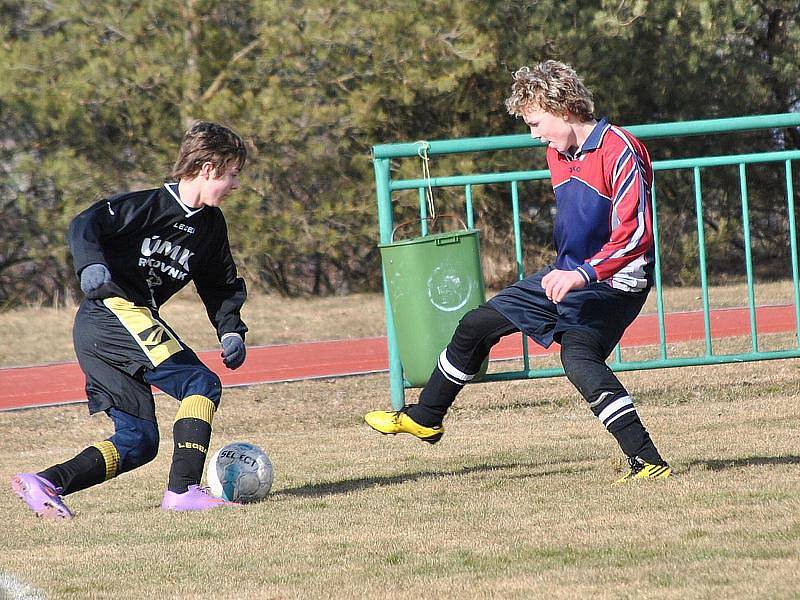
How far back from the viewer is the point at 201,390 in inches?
205

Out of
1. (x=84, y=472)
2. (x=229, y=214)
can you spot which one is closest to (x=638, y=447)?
(x=84, y=472)

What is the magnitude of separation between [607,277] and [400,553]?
1.44 meters

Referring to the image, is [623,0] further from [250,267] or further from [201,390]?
[201,390]

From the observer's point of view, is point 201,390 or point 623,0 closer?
point 201,390

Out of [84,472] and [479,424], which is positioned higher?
[84,472]

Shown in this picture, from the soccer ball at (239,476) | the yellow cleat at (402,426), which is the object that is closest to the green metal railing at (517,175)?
the yellow cleat at (402,426)

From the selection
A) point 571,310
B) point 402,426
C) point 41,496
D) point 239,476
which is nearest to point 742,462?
point 571,310

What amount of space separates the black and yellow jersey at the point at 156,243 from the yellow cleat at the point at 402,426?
0.69 meters

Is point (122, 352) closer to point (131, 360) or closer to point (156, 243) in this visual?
point (131, 360)

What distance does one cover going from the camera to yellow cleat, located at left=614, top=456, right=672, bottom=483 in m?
5.07

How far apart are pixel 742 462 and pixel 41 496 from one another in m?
2.87

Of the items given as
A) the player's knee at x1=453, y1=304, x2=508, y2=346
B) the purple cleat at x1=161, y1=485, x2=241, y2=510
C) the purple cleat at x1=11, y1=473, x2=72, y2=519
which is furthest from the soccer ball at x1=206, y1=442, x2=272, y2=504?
the player's knee at x1=453, y1=304, x2=508, y2=346

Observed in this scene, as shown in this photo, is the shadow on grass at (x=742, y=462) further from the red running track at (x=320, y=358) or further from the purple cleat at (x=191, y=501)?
the red running track at (x=320, y=358)

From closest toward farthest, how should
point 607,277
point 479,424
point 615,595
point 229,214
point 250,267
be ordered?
point 615,595 → point 607,277 → point 479,424 → point 229,214 → point 250,267
